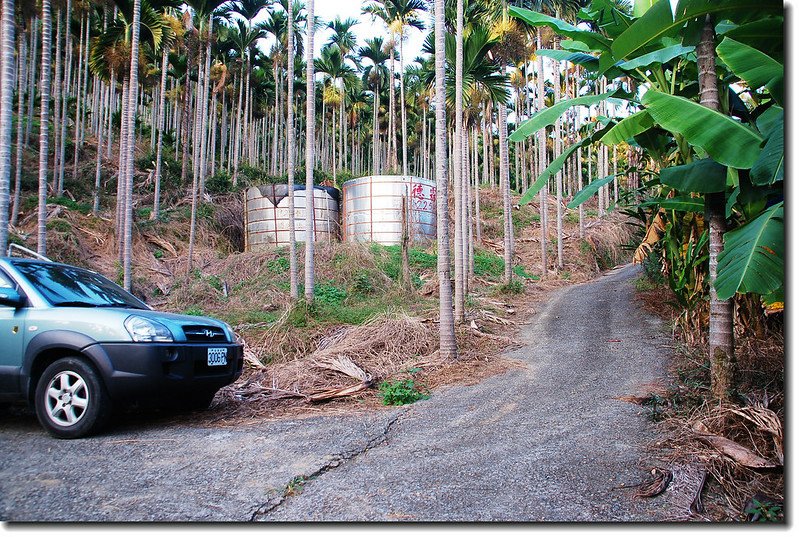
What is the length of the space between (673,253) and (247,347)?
264 inches

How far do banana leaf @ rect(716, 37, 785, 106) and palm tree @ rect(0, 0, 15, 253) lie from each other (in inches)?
352

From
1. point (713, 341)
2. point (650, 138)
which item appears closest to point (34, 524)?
point (713, 341)

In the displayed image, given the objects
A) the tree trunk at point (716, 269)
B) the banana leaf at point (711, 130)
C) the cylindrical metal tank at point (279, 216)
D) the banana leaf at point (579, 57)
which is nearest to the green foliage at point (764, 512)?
the tree trunk at point (716, 269)

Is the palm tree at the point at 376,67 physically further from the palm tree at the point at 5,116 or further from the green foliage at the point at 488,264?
the palm tree at the point at 5,116

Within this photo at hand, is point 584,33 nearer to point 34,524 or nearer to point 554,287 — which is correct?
point 34,524

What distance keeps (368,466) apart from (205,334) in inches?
86.0

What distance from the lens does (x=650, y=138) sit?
6031 millimetres

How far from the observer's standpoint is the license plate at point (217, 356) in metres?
4.56

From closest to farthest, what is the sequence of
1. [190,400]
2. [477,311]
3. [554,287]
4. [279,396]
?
[190,400] → [279,396] → [477,311] → [554,287]

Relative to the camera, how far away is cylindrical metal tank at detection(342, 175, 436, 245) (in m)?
19.2

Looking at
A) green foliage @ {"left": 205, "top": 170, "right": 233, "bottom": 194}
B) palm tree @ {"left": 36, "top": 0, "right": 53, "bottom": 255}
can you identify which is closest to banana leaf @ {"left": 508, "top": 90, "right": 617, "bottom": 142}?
palm tree @ {"left": 36, "top": 0, "right": 53, "bottom": 255}

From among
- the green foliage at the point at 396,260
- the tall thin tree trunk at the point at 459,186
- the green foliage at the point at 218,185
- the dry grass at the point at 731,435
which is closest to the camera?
the dry grass at the point at 731,435

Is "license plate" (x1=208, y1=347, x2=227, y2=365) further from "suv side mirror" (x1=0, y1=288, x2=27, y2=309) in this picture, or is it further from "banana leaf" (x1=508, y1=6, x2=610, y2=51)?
"banana leaf" (x1=508, y1=6, x2=610, y2=51)

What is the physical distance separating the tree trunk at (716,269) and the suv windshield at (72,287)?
5.55 m
